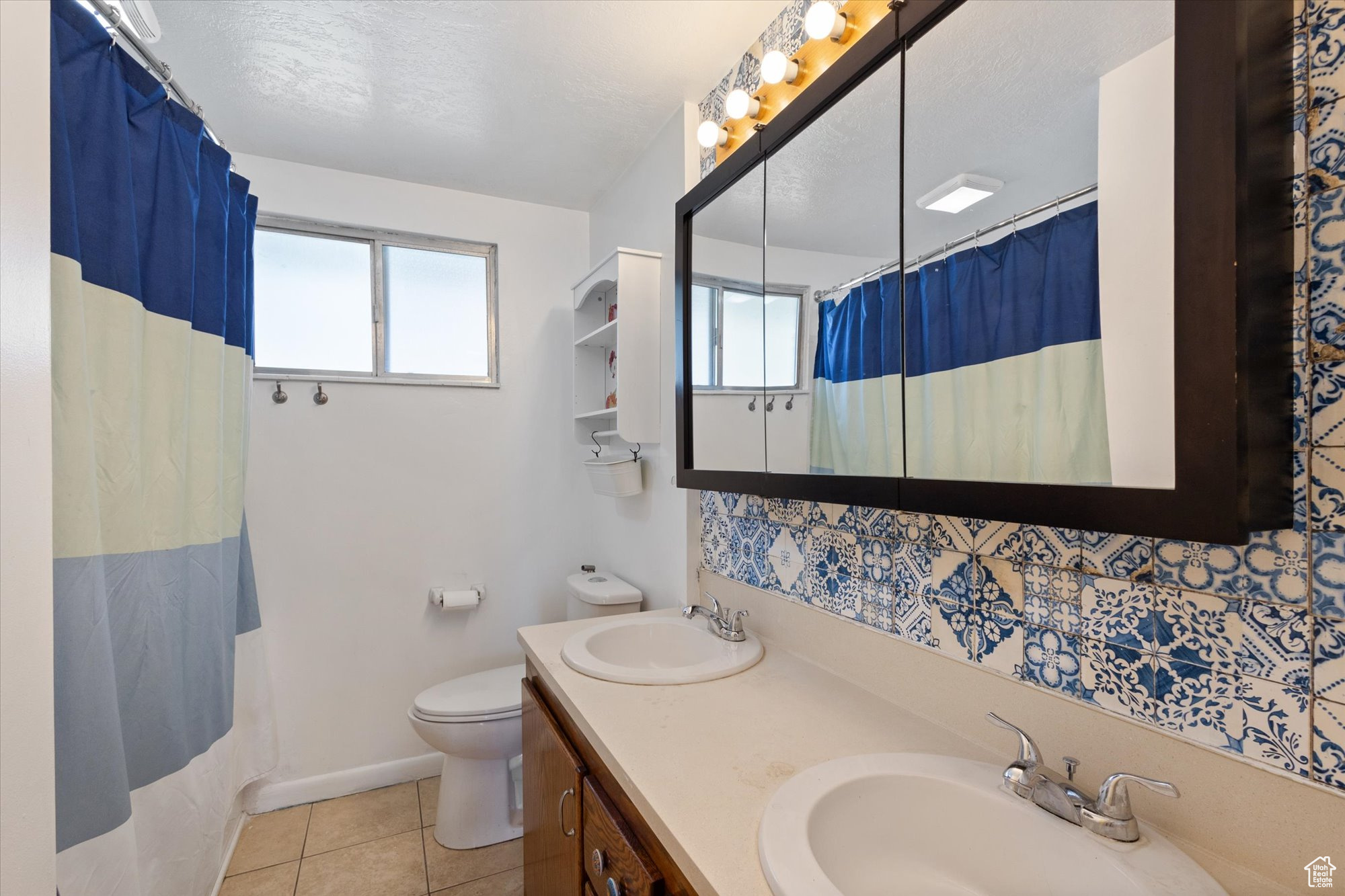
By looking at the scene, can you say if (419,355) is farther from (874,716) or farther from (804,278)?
(874,716)

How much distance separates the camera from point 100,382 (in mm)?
1114

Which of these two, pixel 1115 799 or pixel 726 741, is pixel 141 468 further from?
pixel 1115 799

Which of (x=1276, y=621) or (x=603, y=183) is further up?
(x=603, y=183)

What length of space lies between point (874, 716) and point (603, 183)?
7.14 feet

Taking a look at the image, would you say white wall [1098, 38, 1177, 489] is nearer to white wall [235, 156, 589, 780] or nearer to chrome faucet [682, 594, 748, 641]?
chrome faucet [682, 594, 748, 641]

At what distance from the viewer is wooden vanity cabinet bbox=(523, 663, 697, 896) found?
0.87 meters

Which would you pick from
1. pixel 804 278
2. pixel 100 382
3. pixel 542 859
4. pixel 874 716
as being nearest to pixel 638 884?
pixel 874 716

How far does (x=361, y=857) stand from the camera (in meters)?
1.96

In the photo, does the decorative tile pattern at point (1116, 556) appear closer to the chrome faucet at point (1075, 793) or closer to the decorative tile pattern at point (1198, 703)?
the decorative tile pattern at point (1198, 703)

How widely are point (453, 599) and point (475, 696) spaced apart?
457 mm

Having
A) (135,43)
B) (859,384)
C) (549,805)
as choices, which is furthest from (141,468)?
(859,384)

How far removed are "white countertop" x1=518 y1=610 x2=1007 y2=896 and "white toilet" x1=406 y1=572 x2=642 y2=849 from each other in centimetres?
77

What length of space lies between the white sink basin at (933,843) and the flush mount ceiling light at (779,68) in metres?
1.39

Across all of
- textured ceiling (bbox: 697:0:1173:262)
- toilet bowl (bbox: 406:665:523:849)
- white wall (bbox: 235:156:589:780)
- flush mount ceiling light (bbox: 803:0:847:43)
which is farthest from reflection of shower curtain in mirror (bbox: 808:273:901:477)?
white wall (bbox: 235:156:589:780)
